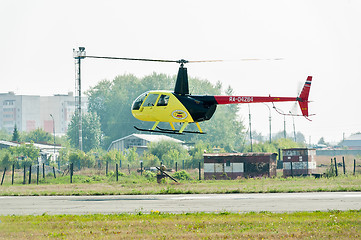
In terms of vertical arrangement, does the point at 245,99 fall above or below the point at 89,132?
below

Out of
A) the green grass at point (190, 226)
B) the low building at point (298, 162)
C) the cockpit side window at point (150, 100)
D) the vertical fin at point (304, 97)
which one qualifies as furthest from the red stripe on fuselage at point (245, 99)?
the low building at point (298, 162)

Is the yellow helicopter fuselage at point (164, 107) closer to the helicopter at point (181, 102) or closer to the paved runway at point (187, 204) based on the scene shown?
the helicopter at point (181, 102)

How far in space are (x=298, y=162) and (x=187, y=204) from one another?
30878mm

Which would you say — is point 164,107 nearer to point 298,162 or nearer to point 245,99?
point 245,99

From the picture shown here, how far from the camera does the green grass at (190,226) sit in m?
16.7

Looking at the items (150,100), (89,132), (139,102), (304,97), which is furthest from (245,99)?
(89,132)

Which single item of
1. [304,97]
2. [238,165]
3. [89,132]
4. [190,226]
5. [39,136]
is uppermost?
[89,132]

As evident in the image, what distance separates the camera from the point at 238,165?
167 ft

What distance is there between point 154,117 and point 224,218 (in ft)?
45.7

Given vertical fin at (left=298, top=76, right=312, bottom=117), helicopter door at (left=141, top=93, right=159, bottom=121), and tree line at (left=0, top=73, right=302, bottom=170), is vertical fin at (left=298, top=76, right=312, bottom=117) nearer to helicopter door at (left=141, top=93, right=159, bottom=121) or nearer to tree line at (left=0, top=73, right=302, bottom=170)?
helicopter door at (left=141, top=93, right=159, bottom=121)

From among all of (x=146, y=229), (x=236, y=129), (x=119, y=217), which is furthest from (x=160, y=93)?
(x=236, y=129)

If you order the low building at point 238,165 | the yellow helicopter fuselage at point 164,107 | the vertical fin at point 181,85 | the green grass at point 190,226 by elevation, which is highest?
the vertical fin at point 181,85

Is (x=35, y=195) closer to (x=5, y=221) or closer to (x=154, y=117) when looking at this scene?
(x=154, y=117)

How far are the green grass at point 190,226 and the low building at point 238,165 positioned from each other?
29.5 meters
